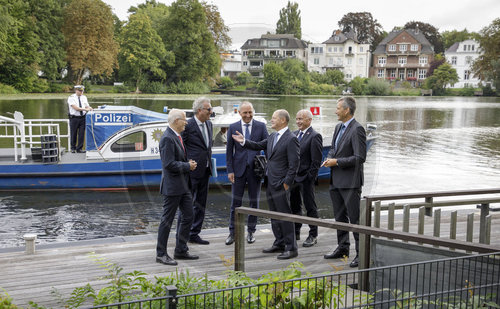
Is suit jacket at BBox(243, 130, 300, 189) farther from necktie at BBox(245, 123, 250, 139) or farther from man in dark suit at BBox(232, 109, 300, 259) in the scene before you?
necktie at BBox(245, 123, 250, 139)

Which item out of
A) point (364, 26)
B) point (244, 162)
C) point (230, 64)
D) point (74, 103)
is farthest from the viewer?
point (364, 26)

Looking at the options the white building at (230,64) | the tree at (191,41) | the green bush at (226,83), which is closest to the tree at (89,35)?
the tree at (191,41)

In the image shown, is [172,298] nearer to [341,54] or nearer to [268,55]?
[268,55]

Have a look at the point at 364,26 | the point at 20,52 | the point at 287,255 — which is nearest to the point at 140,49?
the point at 20,52

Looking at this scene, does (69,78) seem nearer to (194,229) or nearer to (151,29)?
(151,29)

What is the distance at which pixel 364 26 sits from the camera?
103 metres

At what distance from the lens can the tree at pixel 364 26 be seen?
99.6 metres

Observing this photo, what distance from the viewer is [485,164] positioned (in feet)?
67.1

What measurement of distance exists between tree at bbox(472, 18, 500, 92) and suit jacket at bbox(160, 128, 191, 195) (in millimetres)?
87129

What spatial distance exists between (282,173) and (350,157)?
33.5 inches

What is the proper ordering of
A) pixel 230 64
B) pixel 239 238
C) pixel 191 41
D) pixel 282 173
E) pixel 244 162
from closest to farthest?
pixel 239 238 < pixel 282 173 < pixel 244 162 < pixel 191 41 < pixel 230 64

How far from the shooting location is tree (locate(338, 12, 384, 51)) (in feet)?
327

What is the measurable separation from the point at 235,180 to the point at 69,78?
6188cm

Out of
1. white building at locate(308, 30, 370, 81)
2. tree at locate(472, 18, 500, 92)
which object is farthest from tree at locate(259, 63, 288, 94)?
tree at locate(472, 18, 500, 92)
